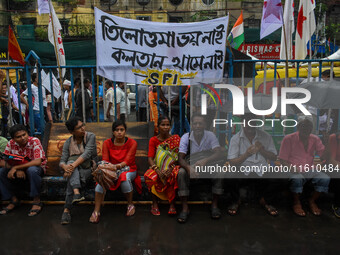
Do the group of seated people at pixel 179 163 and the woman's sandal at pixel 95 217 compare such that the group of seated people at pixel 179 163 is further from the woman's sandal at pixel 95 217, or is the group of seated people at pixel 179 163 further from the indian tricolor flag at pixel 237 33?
the indian tricolor flag at pixel 237 33

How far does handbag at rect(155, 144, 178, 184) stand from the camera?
13.6ft

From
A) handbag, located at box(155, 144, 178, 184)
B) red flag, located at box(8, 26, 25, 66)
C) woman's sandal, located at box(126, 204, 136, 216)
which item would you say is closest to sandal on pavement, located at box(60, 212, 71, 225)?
woman's sandal, located at box(126, 204, 136, 216)

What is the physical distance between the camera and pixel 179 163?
13.9 feet

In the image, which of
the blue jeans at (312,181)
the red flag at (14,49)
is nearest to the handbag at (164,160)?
the blue jeans at (312,181)

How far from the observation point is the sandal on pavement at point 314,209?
411 centimetres

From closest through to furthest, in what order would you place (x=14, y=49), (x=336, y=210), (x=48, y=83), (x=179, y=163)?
(x=336, y=210) < (x=179, y=163) < (x=14, y=49) < (x=48, y=83)

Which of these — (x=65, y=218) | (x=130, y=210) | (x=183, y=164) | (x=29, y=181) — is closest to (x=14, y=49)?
(x=29, y=181)

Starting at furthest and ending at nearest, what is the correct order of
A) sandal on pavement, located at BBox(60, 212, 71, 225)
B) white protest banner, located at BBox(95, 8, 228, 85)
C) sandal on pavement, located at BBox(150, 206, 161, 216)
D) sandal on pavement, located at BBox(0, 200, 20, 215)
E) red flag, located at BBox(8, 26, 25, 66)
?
red flag, located at BBox(8, 26, 25, 66) → white protest banner, located at BBox(95, 8, 228, 85) → sandal on pavement, located at BBox(0, 200, 20, 215) → sandal on pavement, located at BBox(150, 206, 161, 216) → sandal on pavement, located at BBox(60, 212, 71, 225)

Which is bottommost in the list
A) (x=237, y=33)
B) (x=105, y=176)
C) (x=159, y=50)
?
(x=105, y=176)

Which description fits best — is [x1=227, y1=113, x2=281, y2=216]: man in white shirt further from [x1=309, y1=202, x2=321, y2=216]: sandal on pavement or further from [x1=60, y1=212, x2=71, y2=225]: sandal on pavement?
[x1=60, y1=212, x2=71, y2=225]: sandal on pavement

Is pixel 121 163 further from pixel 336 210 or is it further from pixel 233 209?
pixel 336 210

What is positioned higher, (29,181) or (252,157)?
(252,157)

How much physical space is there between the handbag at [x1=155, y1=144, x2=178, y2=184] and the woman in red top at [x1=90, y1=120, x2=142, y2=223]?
351mm

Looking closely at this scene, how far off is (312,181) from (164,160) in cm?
194
